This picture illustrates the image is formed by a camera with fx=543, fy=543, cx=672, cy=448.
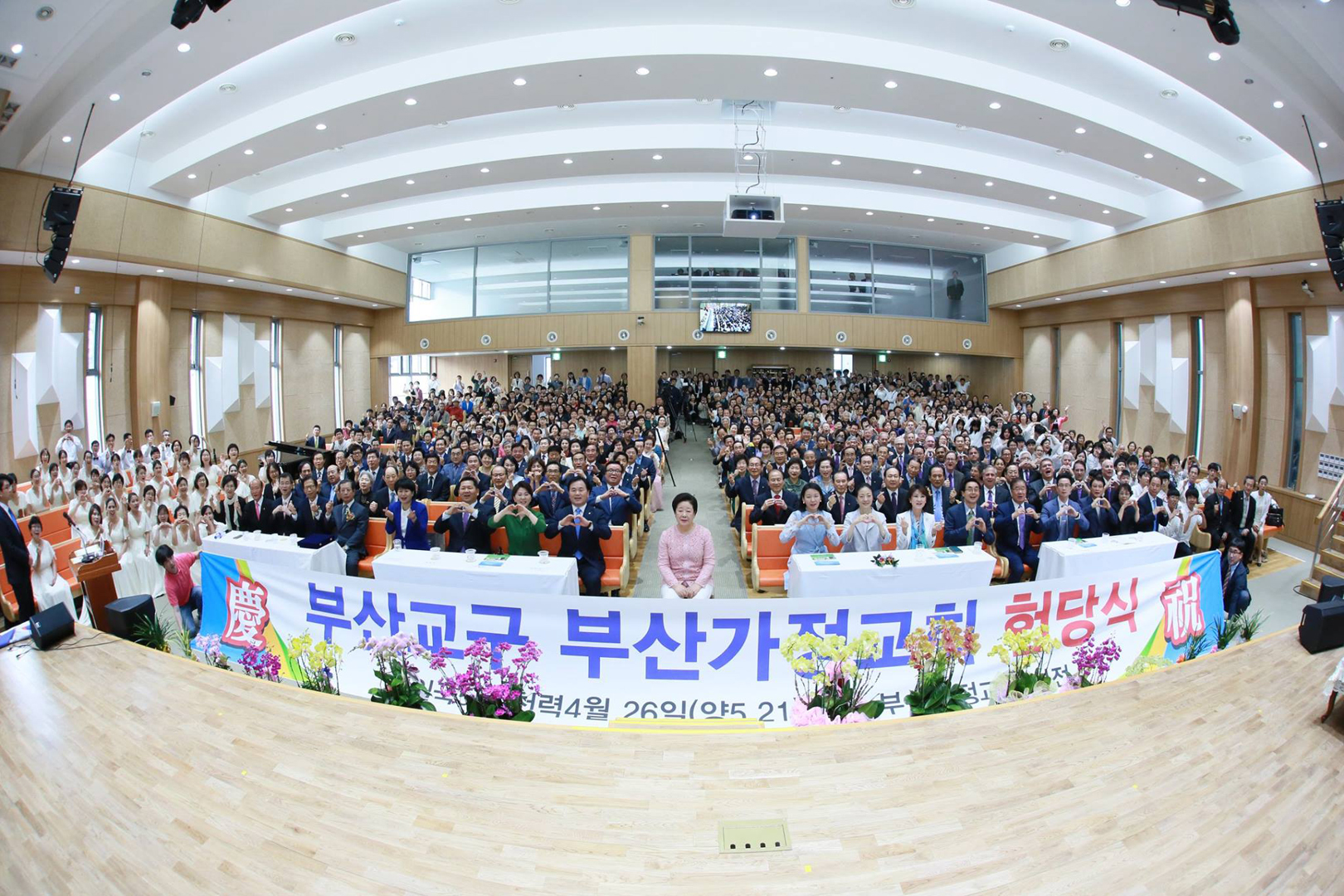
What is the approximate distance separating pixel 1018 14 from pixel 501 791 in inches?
375

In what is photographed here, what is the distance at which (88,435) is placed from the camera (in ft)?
35.0

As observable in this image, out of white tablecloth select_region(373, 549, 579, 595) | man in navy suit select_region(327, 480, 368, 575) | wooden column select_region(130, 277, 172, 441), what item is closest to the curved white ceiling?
wooden column select_region(130, 277, 172, 441)

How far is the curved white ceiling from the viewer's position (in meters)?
5.99

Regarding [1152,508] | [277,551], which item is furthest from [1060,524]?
[277,551]

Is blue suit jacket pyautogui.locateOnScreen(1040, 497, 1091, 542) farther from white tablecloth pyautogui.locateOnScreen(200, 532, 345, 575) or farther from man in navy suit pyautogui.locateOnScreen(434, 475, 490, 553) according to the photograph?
white tablecloth pyautogui.locateOnScreen(200, 532, 345, 575)

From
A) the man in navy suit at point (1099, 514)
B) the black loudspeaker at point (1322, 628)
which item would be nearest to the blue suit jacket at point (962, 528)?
the man in navy suit at point (1099, 514)

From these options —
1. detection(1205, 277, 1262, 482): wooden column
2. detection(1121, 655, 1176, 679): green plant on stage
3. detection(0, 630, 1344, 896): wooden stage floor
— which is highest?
detection(1205, 277, 1262, 482): wooden column

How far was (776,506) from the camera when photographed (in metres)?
6.10

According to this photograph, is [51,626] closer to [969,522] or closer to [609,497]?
[609,497]

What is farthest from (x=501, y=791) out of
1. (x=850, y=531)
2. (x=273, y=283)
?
(x=273, y=283)

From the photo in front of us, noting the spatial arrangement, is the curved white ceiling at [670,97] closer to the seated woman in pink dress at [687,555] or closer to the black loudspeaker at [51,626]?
the black loudspeaker at [51,626]

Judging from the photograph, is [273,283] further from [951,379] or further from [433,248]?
[951,379]

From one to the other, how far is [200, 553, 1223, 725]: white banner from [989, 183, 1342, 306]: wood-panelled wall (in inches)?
379

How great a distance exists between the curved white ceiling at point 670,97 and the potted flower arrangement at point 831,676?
6.93m
